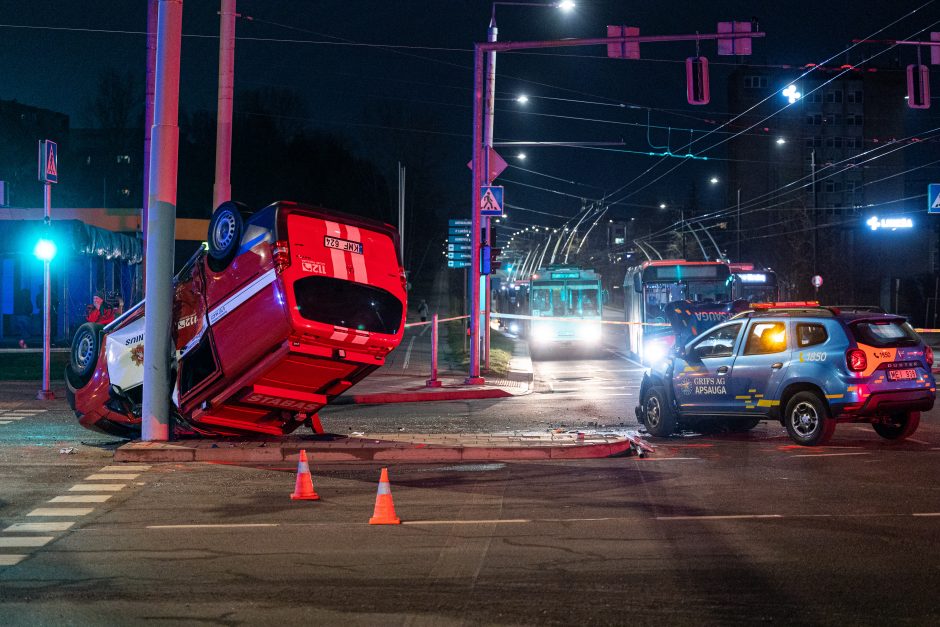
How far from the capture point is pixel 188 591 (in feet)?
21.1

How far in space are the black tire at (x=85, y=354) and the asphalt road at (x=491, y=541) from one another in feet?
3.39

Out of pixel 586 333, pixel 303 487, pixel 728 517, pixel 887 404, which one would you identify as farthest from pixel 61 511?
pixel 586 333

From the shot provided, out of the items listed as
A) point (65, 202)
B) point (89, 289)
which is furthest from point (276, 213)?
point (65, 202)

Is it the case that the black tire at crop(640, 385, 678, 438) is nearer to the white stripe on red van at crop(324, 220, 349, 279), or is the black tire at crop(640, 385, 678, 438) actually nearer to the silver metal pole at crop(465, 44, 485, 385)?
the white stripe on red van at crop(324, 220, 349, 279)

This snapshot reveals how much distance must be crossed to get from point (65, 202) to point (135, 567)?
8290cm

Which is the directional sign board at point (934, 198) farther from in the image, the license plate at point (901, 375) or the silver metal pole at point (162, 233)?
the silver metal pole at point (162, 233)

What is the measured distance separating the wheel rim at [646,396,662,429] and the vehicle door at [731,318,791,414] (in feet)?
4.22

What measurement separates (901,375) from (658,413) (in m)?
3.50

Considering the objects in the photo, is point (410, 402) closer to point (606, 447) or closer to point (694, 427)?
point (694, 427)

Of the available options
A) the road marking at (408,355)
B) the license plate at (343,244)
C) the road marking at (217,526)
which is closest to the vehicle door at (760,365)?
the license plate at (343,244)

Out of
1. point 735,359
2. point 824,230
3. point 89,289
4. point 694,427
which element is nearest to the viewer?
point 735,359

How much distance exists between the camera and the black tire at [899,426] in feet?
44.2

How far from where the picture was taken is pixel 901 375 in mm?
12773

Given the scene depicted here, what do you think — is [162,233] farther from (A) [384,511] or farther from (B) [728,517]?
(B) [728,517]
